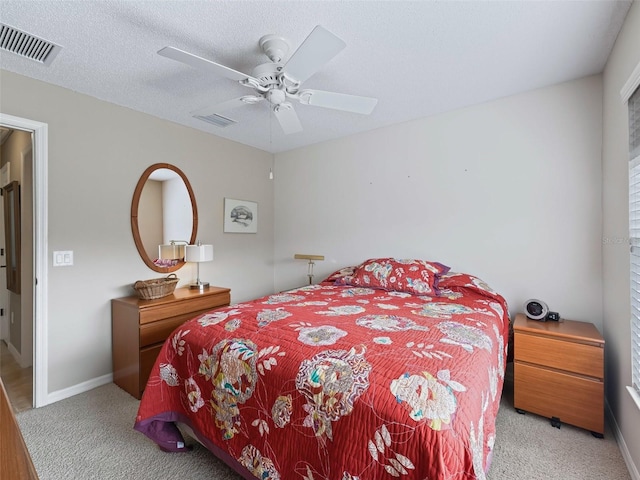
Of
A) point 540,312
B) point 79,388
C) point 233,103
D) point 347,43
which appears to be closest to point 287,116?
point 233,103

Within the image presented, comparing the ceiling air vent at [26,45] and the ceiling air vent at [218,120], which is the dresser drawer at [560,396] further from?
the ceiling air vent at [26,45]

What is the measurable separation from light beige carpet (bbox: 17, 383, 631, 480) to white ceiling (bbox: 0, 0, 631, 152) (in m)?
2.45

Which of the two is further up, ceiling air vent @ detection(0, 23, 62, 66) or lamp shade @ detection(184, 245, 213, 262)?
ceiling air vent @ detection(0, 23, 62, 66)

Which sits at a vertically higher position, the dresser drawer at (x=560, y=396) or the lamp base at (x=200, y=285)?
the lamp base at (x=200, y=285)

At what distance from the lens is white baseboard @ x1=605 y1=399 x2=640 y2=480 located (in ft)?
5.04

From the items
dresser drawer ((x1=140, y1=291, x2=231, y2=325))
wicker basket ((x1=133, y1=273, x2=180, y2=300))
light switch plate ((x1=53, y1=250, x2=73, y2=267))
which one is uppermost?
light switch plate ((x1=53, y1=250, x2=73, y2=267))

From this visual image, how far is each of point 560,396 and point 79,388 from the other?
358cm

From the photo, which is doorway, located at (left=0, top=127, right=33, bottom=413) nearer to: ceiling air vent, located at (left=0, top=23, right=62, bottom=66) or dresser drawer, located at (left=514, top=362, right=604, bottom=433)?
ceiling air vent, located at (left=0, top=23, right=62, bottom=66)

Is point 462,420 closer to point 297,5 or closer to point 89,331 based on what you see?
point 297,5

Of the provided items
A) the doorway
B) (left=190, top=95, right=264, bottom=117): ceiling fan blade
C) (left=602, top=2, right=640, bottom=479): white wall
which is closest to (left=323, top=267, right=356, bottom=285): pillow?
(left=190, top=95, right=264, bottom=117): ceiling fan blade

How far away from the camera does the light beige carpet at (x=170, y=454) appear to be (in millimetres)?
1606

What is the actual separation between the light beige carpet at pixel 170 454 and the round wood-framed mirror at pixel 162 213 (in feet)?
4.46

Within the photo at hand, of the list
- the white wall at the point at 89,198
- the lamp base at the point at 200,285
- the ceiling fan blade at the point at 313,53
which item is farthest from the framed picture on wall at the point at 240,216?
the ceiling fan blade at the point at 313,53

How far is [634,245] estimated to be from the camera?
5.19 feet
